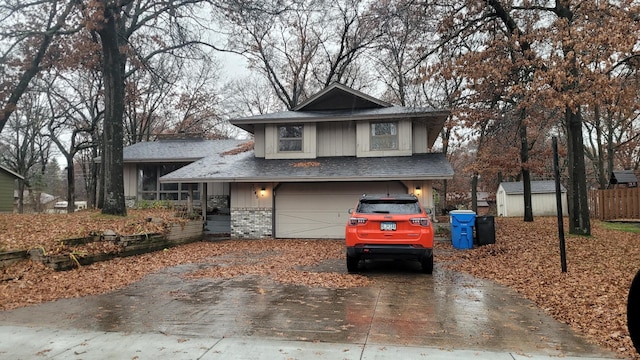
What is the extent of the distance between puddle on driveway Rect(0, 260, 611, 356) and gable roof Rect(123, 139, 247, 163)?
13.9 metres

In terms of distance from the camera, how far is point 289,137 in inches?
661

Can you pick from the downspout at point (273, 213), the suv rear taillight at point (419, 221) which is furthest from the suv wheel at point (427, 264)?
the downspout at point (273, 213)

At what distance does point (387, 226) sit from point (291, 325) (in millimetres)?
3482

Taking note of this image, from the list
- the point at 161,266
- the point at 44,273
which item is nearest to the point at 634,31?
the point at 161,266

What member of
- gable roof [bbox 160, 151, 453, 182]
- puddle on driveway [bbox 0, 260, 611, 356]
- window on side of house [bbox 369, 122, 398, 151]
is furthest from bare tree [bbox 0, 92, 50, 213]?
puddle on driveway [bbox 0, 260, 611, 356]

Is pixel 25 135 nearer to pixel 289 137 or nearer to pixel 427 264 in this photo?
pixel 289 137

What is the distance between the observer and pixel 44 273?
7.81 meters

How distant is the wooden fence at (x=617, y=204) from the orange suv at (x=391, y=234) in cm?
1809

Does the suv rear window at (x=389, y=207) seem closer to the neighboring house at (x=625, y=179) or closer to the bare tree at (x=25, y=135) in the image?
the neighboring house at (x=625, y=179)

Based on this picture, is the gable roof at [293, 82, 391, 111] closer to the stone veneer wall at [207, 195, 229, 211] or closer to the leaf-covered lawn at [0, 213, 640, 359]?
the stone veneer wall at [207, 195, 229, 211]

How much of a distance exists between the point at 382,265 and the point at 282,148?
8704 millimetres

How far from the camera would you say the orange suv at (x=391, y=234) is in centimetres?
766

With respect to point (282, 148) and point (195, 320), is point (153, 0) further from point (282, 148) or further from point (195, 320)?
point (195, 320)

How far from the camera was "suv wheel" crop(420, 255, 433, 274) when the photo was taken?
796 centimetres
